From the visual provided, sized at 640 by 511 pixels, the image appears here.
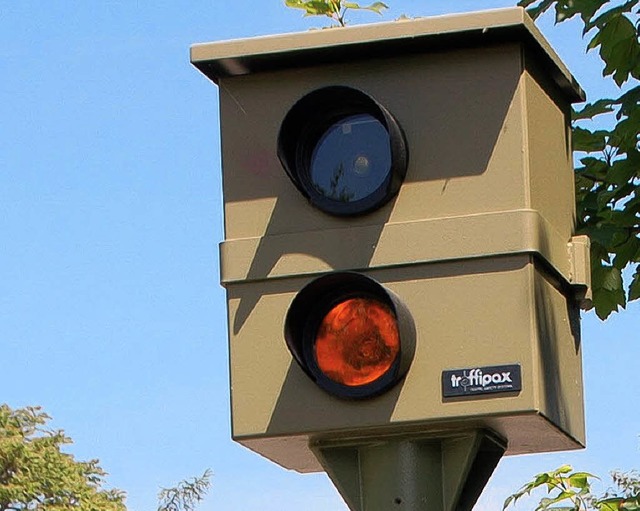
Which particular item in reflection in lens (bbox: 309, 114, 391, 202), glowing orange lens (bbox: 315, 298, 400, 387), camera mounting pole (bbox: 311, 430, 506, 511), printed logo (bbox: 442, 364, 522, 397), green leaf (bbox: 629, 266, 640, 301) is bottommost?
camera mounting pole (bbox: 311, 430, 506, 511)

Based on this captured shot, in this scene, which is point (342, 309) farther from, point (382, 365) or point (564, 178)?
point (564, 178)

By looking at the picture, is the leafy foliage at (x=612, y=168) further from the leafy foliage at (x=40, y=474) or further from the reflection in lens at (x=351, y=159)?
the leafy foliage at (x=40, y=474)

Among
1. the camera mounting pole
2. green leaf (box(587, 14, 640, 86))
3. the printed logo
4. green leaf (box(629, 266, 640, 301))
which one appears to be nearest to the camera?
the printed logo

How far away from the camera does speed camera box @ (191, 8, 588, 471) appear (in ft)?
10.3

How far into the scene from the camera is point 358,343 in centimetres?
315

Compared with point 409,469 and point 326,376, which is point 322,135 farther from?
point 409,469

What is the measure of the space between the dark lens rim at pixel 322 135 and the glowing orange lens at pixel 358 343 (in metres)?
0.20

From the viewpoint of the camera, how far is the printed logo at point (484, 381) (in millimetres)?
3084

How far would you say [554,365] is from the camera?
3.26m

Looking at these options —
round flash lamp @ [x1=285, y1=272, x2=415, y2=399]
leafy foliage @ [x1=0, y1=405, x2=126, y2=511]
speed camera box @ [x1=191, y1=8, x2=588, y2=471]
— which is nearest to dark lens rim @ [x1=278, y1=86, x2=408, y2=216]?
speed camera box @ [x1=191, y1=8, x2=588, y2=471]

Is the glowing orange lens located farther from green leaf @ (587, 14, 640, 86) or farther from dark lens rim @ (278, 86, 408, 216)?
green leaf @ (587, 14, 640, 86)

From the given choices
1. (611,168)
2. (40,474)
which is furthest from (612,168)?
(40,474)

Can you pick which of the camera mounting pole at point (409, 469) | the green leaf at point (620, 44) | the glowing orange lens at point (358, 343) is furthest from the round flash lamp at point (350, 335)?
the green leaf at point (620, 44)

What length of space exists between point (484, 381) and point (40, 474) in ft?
103
